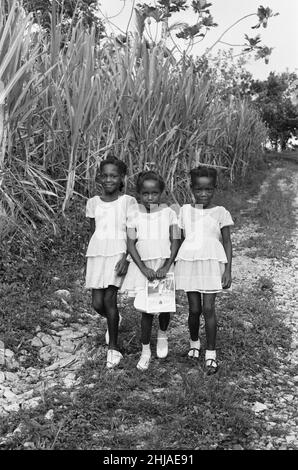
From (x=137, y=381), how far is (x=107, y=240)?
0.70 metres

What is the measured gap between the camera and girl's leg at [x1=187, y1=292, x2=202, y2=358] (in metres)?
2.52

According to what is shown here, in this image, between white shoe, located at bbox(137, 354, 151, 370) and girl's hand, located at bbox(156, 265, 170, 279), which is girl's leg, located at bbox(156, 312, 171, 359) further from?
girl's hand, located at bbox(156, 265, 170, 279)

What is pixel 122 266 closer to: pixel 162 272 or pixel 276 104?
pixel 162 272

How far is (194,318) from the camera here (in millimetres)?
2555

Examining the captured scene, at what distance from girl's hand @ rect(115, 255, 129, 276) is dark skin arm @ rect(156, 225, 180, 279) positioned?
0.57ft

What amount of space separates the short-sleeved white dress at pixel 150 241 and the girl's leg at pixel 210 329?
0.80 feet

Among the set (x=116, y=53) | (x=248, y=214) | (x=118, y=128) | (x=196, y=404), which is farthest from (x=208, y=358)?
(x=248, y=214)

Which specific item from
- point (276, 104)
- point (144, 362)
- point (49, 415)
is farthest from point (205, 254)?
point (276, 104)

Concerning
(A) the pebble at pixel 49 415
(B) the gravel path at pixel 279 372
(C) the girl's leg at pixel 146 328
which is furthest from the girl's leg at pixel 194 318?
(A) the pebble at pixel 49 415

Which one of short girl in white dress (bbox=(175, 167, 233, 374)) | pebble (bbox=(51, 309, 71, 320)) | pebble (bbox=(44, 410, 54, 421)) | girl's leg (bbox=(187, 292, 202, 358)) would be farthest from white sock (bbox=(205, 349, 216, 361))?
pebble (bbox=(51, 309, 71, 320))

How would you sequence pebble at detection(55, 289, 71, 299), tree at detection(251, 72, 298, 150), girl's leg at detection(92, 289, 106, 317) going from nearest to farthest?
girl's leg at detection(92, 289, 106, 317)
pebble at detection(55, 289, 71, 299)
tree at detection(251, 72, 298, 150)

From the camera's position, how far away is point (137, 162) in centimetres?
500
